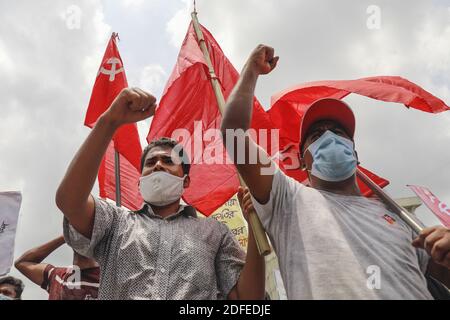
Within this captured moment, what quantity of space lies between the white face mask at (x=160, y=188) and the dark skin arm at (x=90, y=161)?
17.1 inches

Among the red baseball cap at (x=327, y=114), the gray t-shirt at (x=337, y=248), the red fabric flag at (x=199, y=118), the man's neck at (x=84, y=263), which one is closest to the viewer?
the gray t-shirt at (x=337, y=248)

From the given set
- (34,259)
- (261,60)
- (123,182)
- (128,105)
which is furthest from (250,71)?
(34,259)

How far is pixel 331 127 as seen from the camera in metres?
2.25

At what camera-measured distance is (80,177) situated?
1562 millimetres

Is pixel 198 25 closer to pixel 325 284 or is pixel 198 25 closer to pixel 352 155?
pixel 352 155

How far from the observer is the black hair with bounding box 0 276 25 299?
3671mm

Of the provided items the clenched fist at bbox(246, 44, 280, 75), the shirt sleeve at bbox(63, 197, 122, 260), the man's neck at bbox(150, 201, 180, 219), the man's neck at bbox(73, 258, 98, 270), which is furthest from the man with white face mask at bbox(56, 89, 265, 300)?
the man's neck at bbox(73, 258, 98, 270)

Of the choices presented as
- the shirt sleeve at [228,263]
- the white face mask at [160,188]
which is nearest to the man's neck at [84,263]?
the white face mask at [160,188]

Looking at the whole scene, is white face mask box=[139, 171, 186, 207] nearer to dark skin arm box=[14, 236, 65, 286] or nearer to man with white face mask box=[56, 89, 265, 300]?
man with white face mask box=[56, 89, 265, 300]

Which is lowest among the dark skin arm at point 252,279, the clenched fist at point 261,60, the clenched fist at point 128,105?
the dark skin arm at point 252,279

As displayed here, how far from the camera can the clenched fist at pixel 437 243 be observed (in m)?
1.43

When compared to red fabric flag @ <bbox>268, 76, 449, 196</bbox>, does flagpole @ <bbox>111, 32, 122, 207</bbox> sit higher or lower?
lower

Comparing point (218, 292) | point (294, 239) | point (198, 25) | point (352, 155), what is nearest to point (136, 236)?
point (218, 292)

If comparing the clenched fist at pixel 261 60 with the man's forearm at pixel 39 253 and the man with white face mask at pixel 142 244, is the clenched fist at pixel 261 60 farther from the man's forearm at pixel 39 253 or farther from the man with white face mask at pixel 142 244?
the man's forearm at pixel 39 253
